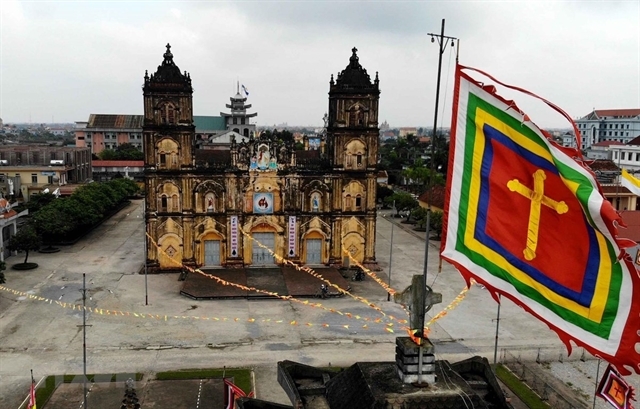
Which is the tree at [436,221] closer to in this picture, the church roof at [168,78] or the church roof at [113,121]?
the church roof at [168,78]

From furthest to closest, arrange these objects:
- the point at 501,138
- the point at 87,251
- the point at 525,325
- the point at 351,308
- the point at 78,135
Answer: the point at 78,135 → the point at 87,251 → the point at 351,308 → the point at 525,325 → the point at 501,138

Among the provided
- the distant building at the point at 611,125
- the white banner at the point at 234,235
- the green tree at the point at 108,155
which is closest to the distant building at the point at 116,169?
the green tree at the point at 108,155

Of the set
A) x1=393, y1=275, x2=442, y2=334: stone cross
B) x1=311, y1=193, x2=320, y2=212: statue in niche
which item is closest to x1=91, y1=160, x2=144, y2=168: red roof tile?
x1=311, y1=193, x2=320, y2=212: statue in niche

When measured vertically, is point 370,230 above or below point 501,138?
below

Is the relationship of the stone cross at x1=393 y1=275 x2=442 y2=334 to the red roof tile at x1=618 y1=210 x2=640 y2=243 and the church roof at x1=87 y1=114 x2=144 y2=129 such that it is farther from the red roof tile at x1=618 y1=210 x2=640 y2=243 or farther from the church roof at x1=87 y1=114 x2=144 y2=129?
the church roof at x1=87 y1=114 x2=144 y2=129

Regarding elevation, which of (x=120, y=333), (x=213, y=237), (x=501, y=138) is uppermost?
(x=501, y=138)

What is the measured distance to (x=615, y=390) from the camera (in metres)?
18.2

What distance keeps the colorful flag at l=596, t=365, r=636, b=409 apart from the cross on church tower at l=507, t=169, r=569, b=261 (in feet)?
28.7

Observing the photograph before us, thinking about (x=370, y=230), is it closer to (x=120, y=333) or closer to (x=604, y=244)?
(x=120, y=333)

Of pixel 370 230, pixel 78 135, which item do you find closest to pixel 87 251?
pixel 370 230

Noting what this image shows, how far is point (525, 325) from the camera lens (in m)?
38.0

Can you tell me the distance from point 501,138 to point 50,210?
55.2m

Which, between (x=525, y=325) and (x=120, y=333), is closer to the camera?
(x=120, y=333)

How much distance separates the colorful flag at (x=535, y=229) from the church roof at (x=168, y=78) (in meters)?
40.2
